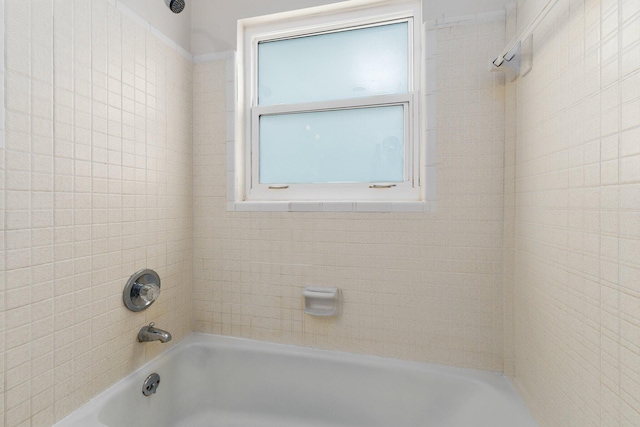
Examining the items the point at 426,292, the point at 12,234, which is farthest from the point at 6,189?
the point at 426,292

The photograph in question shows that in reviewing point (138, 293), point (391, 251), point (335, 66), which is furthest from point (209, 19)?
point (391, 251)

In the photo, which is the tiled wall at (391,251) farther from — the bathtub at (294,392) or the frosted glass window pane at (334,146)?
the frosted glass window pane at (334,146)

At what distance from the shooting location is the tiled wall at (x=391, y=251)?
1.26 m

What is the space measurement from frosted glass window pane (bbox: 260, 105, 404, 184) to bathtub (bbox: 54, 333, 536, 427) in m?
0.84

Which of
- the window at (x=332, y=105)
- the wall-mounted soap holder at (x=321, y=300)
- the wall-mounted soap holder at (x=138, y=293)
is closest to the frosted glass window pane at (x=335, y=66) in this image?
the window at (x=332, y=105)

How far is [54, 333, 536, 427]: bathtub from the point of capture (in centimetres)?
117

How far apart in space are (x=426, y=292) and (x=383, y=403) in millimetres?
504

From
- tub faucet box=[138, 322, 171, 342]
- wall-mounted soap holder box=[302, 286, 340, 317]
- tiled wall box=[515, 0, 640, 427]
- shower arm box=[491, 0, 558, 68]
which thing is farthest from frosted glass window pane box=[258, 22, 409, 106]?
tub faucet box=[138, 322, 171, 342]

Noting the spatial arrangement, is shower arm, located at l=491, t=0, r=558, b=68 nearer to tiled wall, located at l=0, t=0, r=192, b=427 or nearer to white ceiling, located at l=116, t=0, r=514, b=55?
white ceiling, located at l=116, t=0, r=514, b=55

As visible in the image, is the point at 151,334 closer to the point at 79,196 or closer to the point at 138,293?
the point at 138,293

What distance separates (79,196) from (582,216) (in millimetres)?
1462

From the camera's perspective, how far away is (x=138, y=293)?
123 cm

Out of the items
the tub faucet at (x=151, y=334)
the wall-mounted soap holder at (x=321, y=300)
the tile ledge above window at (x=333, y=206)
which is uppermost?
the tile ledge above window at (x=333, y=206)

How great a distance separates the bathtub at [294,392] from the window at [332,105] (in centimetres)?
75
